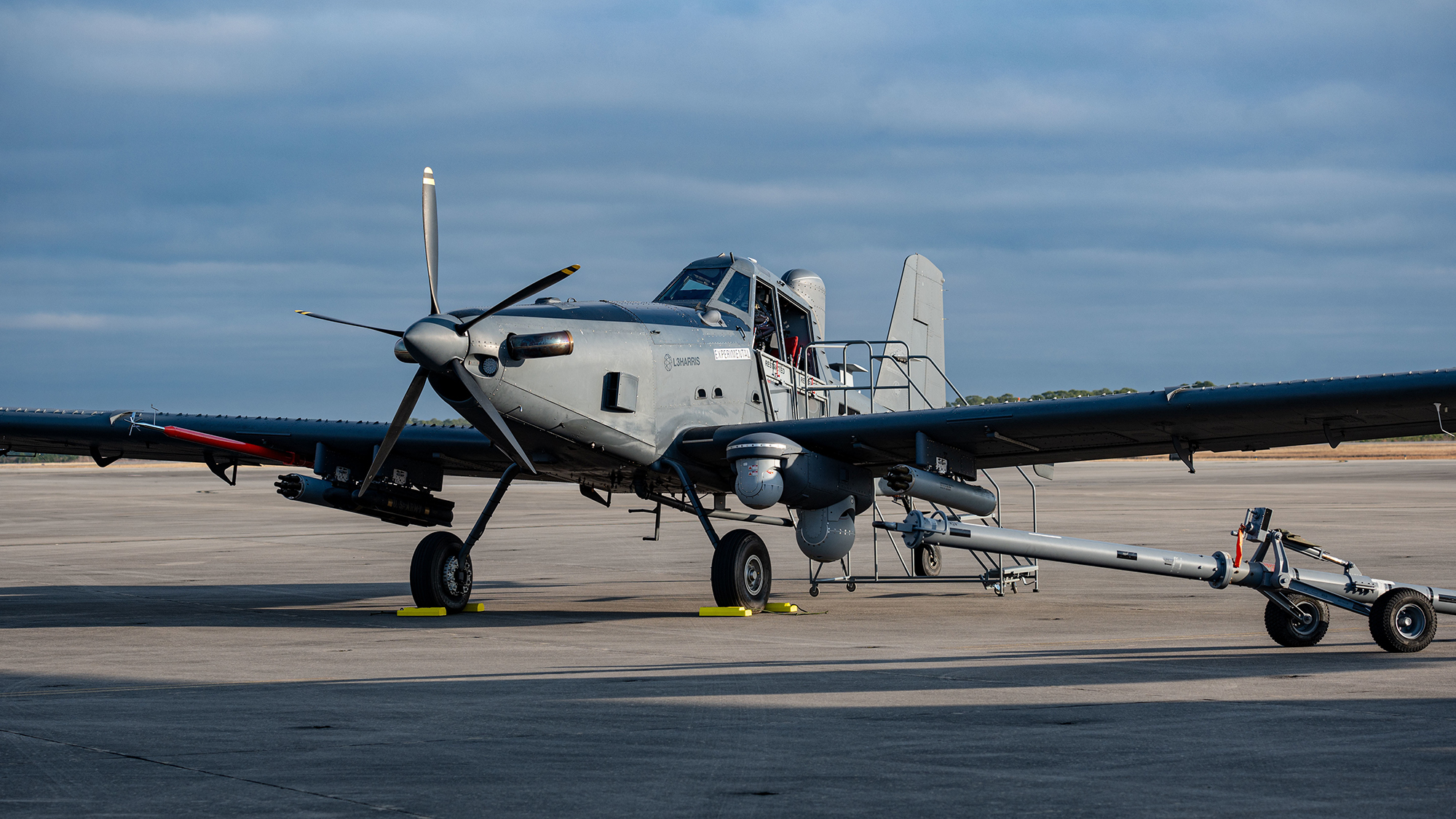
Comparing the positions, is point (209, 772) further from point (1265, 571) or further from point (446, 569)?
point (446, 569)

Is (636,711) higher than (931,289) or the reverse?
the reverse

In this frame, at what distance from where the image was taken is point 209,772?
21.5 ft

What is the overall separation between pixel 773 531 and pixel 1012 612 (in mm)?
16832

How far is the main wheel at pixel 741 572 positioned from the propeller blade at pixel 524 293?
12.5 feet

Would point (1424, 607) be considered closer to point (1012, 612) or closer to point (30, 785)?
point (1012, 612)

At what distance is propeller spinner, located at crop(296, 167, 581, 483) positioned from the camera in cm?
1318

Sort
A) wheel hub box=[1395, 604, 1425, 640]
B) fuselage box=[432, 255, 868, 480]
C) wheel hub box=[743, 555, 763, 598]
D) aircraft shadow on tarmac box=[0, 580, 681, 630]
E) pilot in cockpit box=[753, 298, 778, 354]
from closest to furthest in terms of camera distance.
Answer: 1. wheel hub box=[1395, 604, 1425, 640]
2. fuselage box=[432, 255, 868, 480]
3. aircraft shadow on tarmac box=[0, 580, 681, 630]
4. wheel hub box=[743, 555, 763, 598]
5. pilot in cockpit box=[753, 298, 778, 354]

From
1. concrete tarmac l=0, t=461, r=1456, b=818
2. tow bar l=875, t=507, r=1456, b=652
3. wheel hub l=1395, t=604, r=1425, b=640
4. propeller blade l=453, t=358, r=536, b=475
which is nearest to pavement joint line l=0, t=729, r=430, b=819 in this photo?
concrete tarmac l=0, t=461, r=1456, b=818

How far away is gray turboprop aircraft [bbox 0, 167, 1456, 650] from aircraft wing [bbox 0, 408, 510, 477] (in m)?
0.04

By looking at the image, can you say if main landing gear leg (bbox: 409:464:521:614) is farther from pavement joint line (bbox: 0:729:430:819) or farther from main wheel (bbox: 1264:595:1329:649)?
main wheel (bbox: 1264:595:1329:649)

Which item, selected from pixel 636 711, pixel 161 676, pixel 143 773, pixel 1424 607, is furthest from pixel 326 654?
pixel 1424 607

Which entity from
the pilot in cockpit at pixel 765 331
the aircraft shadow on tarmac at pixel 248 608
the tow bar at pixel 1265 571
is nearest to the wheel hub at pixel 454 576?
the aircraft shadow on tarmac at pixel 248 608

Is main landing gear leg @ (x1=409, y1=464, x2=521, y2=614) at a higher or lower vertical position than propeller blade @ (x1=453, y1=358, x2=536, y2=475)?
lower

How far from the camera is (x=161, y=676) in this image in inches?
413
